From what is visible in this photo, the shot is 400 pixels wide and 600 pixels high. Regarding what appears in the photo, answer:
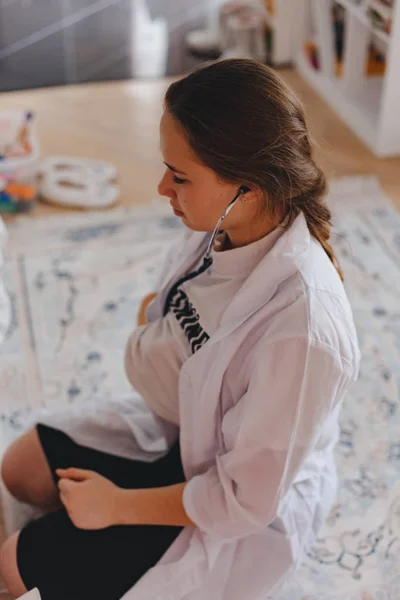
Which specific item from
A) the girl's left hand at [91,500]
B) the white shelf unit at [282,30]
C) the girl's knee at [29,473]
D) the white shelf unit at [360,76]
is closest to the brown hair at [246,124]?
the girl's left hand at [91,500]

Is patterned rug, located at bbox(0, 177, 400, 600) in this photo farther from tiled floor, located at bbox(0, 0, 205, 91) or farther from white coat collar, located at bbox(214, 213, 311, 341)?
tiled floor, located at bbox(0, 0, 205, 91)

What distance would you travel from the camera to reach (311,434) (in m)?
0.95

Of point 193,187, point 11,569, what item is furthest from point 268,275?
point 11,569

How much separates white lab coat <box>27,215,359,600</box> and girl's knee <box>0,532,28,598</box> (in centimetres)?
18

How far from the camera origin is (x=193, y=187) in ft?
3.08

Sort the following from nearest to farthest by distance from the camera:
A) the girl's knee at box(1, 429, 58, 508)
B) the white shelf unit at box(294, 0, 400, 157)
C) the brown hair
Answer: the brown hair
the girl's knee at box(1, 429, 58, 508)
the white shelf unit at box(294, 0, 400, 157)

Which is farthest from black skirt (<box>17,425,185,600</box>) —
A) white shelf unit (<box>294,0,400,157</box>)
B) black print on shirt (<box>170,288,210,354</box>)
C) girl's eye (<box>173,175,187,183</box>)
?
white shelf unit (<box>294,0,400,157</box>)

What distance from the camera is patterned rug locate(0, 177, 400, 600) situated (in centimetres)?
134

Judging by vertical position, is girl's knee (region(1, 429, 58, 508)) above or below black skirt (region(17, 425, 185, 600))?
below

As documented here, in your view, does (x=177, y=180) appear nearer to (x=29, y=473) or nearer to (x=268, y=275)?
(x=268, y=275)

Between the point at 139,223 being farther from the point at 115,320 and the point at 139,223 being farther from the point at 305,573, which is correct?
the point at 305,573

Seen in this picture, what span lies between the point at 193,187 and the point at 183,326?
26cm

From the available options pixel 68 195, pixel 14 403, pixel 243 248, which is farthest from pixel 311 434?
pixel 68 195

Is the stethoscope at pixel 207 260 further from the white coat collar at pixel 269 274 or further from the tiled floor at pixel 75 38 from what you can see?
the tiled floor at pixel 75 38
